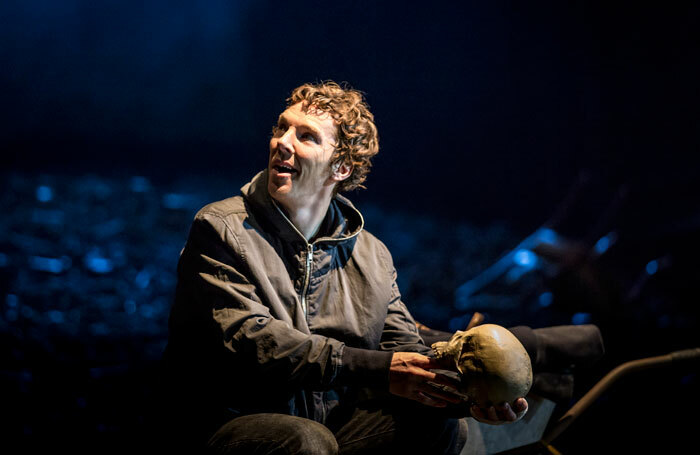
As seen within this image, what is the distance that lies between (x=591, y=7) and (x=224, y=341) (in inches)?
99.7

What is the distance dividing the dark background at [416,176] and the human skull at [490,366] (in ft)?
4.15

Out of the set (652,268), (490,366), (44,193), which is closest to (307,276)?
(490,366)

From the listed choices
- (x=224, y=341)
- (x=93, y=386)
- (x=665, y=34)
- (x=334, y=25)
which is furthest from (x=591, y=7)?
(x=93, y=386)

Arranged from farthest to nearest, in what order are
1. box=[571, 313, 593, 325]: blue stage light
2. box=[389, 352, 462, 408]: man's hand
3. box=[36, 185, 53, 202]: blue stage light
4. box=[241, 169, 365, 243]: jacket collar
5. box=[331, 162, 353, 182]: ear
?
1. box=[571, 313, 593, 325]: blue stage light
2. box=[36, 185, 53, 202]: blue stage light
3. box=[331, 162, 353, 182]: ear
4. box=[241, 169, 365, 243]: jacket collar
5. box=[389, 352, 462, 408]: man's hand

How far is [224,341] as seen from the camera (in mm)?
1101

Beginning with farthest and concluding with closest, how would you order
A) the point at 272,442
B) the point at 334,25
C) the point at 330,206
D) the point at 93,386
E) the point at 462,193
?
the point at 462,193, the point at 334,25, the point at 93,386, the point at 330,206, the point at 272,442

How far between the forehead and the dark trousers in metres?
0.73

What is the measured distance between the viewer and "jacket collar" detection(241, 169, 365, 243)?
1305mm

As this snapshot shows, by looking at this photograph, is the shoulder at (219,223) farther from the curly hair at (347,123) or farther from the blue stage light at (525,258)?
the blue stage light at (525,258)

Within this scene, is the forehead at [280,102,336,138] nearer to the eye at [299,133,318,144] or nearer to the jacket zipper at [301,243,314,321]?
the eye at [299,133,318,144]

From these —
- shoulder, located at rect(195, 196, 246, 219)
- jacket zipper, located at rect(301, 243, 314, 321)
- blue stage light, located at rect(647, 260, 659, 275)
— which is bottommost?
blue stage light, located at rect(647, 260, 659, 275)

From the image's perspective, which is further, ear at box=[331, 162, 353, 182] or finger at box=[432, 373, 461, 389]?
ear at box=[331, 162, 353, 182]

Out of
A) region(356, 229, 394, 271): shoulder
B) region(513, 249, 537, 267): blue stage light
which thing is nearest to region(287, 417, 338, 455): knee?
region(356, 229, 394, 271): shoulder

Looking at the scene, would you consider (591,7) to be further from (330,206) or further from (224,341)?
(224,341)
